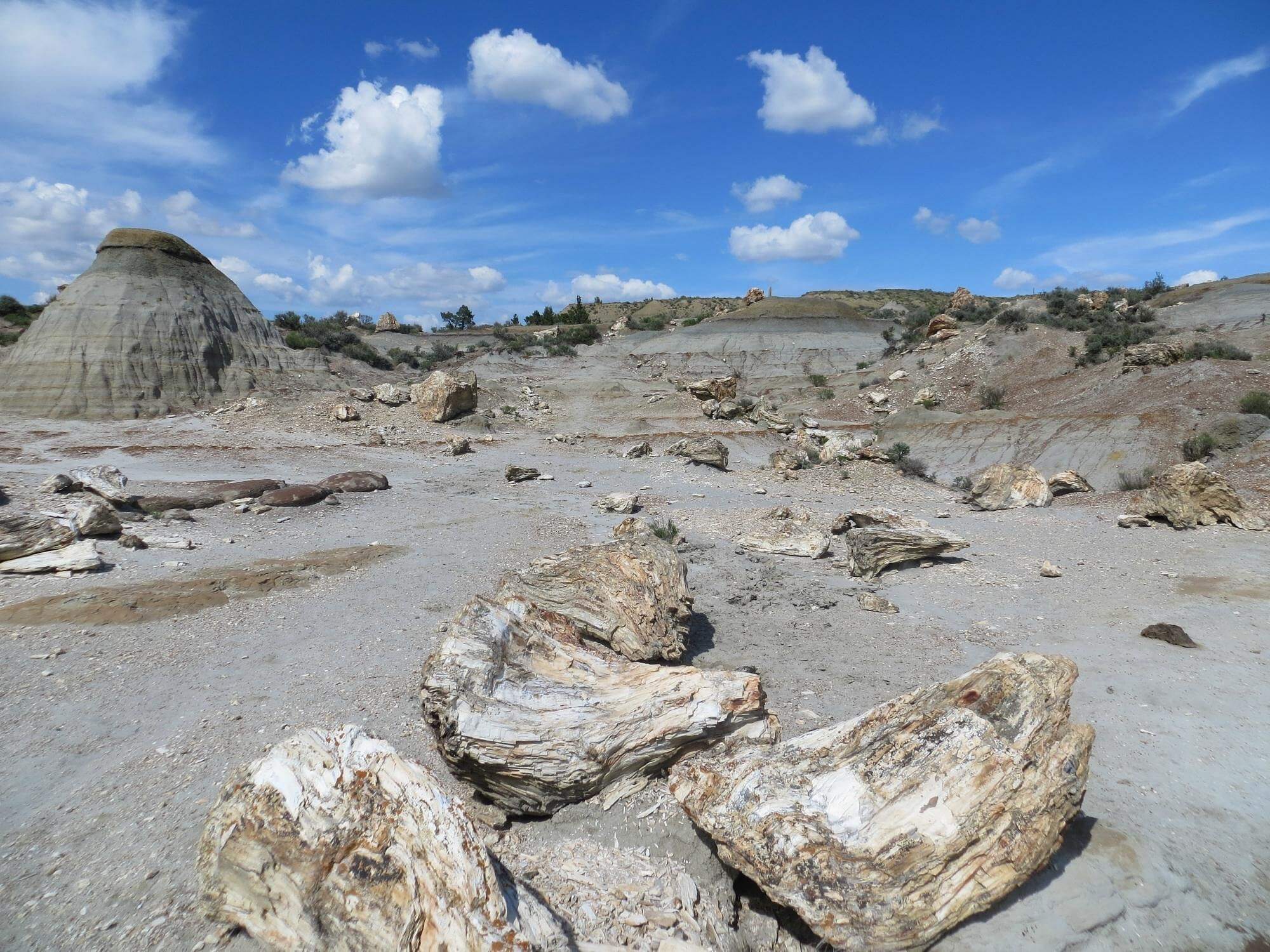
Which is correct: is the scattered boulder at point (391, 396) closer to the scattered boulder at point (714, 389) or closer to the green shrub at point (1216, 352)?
the scattered boulder at point (714, 389)

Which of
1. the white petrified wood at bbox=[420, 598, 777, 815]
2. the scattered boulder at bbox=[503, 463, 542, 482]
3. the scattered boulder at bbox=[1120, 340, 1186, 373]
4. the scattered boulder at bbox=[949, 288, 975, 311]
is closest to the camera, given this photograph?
the white petrified wood at bbox=[420, 598, 777, 815]

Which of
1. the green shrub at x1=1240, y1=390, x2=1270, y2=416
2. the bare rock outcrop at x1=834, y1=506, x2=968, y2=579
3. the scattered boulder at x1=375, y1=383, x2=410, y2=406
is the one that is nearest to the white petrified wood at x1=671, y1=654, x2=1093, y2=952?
the bare rock outcrop at x1=834, y1=506, x2=968, y2=579

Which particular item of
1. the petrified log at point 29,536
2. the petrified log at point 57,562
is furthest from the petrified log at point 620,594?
A: the petrified log at point 29,536

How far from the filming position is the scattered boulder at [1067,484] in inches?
542

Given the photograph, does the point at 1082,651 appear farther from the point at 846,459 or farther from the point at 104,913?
the point at 846,459

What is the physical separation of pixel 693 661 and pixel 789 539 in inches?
166

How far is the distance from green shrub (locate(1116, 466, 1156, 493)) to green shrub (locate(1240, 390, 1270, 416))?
261 cm

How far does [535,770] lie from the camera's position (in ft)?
12.0

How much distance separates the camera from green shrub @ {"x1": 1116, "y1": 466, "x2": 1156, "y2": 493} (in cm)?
1357

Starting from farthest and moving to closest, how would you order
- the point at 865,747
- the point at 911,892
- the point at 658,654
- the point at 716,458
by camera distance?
1. the point at 716,458
2. the point at 658,654
3. the point at 865,747
4. the point at 911,892

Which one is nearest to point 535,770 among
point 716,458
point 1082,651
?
point 1082,651

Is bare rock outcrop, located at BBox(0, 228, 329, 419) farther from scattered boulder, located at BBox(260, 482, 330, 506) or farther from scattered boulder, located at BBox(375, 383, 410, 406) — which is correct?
scattered boulder, located at BBox(260, 482, 330, 506)

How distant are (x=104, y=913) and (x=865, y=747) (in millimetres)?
3560

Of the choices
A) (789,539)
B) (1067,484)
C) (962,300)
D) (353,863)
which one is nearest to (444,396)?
(789,539)
